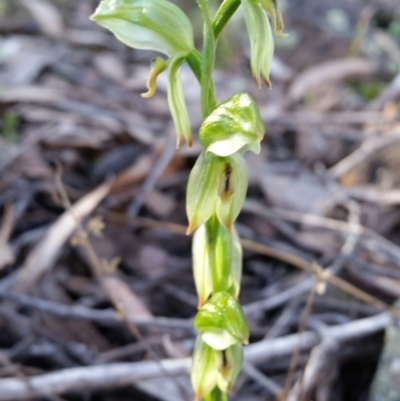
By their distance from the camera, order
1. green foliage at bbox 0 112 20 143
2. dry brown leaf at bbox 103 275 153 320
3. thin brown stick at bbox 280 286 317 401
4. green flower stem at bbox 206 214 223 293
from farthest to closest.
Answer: green foliage at bbox 0 112 20 143 → dry brown leaf at bbox 103 275 153 320 → thin brown stick at bbox 280 286 317 401 → green flower stem at bbox 206 214 223 293

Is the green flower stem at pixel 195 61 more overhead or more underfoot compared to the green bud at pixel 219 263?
more overhead

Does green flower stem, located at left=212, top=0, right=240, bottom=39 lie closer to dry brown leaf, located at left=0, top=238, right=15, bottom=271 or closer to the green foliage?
dry brown leaf, located at left=0, top=238, right=15, bottom=271

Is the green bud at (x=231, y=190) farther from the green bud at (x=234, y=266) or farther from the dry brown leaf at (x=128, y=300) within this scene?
the dry brown leaf at (x=128, y=300)

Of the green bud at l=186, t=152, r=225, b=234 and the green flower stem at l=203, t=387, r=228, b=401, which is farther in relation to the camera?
the green flower stem at l=203, t=387, r=228, b=401

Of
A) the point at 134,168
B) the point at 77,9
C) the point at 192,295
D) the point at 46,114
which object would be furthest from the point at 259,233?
the point at 77,9

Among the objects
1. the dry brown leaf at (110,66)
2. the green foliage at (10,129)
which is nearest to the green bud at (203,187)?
the green foliage at (10,129)

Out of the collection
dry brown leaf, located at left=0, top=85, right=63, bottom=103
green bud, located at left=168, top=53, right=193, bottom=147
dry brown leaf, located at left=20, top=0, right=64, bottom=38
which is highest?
dry brown leaf, located at left=20, top=0, right=64, bottom=38

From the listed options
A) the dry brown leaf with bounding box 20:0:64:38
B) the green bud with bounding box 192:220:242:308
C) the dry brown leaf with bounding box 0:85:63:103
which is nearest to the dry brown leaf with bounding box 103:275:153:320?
the green bud with bounding box 192:220:242:308
